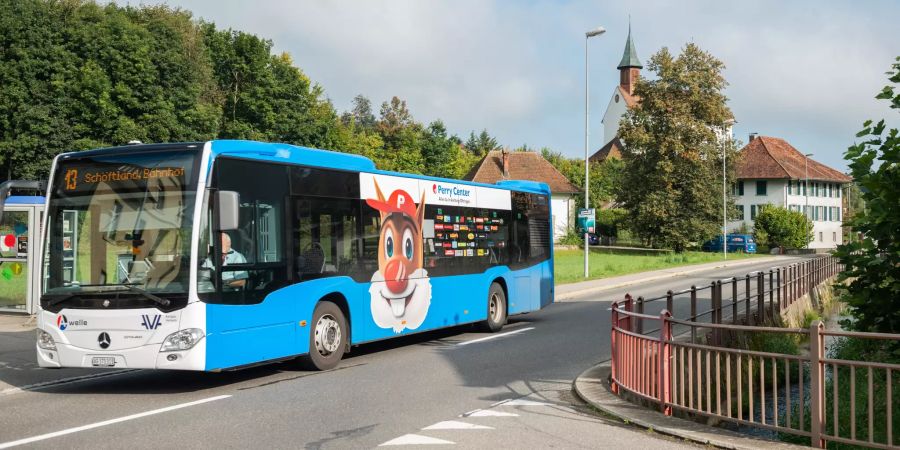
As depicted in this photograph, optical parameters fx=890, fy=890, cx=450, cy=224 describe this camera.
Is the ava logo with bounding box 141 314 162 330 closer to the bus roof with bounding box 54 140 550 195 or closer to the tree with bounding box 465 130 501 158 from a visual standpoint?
the bus roof with bounding box 54 140 550 195

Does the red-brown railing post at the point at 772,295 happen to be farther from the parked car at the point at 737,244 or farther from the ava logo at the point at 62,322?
the parked car at the point at 737,244

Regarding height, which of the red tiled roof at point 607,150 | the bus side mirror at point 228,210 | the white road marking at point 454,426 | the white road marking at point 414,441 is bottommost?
the white road marking at point 454,426

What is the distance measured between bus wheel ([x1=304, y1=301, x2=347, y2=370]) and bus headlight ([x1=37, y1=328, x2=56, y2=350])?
3.13m

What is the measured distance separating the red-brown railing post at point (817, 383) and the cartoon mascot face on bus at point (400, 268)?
24.0 feet

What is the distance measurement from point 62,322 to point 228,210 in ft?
7.95

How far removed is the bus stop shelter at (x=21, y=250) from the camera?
58.0 feet

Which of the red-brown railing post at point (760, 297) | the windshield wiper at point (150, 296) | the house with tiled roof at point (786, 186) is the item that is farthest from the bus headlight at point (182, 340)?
the house with tiled roof at point (786, 186)

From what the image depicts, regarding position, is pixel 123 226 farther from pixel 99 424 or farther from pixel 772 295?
pixel 772 295

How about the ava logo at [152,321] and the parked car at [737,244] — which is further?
the parked car at [737,244]

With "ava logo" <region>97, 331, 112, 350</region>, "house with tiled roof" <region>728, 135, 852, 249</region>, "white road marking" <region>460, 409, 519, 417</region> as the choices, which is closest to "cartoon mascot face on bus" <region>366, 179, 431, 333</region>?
"ava logo" <region>97, 331, 112, 350</region>

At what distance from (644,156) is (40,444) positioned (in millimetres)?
65204

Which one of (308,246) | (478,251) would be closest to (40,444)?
(308,246)

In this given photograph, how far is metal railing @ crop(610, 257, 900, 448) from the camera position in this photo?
6.87m

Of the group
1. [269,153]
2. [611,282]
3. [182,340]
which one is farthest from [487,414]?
[611,282]
